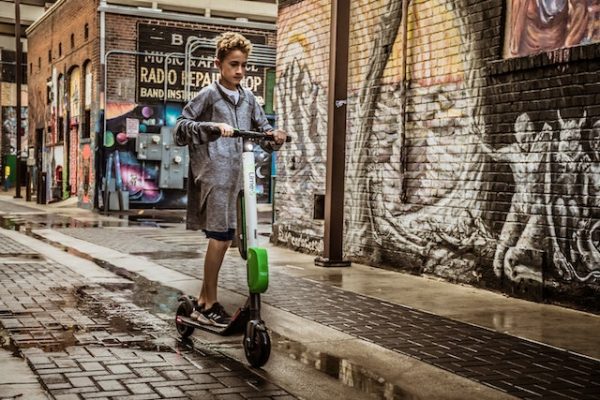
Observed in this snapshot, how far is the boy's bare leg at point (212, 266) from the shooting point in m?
5.43

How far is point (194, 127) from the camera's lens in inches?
199

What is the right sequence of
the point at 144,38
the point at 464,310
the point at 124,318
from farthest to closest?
1. the point at 144,38
2. the point at 464,310
3. the point at 124,318

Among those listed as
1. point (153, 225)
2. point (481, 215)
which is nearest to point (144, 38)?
point (153, 225)

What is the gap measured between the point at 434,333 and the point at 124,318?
7.89 feet

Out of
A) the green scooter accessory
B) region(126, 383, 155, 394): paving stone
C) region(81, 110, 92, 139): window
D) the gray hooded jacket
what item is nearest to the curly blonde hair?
the gray hooded jacket

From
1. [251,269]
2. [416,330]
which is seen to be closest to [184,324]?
[251,269]

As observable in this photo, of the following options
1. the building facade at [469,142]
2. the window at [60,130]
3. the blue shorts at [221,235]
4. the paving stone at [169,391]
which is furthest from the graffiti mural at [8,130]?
the paving stone at [169,391]

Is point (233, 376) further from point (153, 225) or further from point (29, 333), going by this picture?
point (153, 225)

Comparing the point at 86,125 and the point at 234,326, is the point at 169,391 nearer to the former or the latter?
the point at 234,326

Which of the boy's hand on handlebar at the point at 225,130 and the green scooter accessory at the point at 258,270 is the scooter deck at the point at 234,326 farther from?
the boy's hand on handlebar at the point at 225,130

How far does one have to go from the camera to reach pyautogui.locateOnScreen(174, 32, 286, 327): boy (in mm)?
5273

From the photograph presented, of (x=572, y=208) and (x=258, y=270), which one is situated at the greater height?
(x=572, y=208)

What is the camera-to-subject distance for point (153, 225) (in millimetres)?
17422

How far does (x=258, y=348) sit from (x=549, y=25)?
4.58 m
